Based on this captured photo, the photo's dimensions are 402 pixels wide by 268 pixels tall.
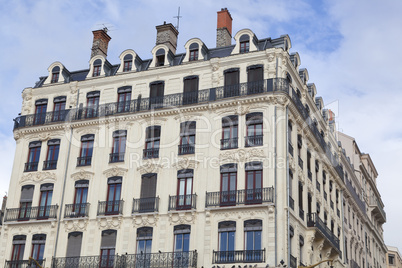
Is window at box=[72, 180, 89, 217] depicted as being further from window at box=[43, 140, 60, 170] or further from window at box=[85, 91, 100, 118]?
window at box=[85, 91, 100, 118]

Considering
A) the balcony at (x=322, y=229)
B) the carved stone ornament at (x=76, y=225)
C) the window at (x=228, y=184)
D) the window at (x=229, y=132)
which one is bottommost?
the carved stone ornament at (x=76, y=225)

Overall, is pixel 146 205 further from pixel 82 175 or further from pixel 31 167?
pixel 31 167

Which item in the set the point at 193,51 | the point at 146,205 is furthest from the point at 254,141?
the point at 193,51

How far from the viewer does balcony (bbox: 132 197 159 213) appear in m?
38.1

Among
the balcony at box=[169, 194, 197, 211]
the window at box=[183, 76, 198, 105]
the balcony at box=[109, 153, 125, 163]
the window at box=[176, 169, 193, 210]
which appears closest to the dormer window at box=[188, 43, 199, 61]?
the window at box=[183, 76, 198, 105]

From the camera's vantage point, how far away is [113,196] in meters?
39.9

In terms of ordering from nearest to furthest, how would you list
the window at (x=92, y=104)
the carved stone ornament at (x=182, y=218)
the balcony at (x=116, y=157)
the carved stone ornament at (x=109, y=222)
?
the carved stone ornament at (x=182, y=218) → the carved stone ornament at (x=109, y=222) → the balcony at (x=116, y=157) → the window at (x=92, y=104)

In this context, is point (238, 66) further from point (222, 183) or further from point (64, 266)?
point (64, 266)

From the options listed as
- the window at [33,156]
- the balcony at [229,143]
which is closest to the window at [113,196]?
the window at [33,156]

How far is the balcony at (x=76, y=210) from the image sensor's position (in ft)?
131

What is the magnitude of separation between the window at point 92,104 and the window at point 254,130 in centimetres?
1189

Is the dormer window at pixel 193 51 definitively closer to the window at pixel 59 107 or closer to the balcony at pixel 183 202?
the window at pixel 59 107

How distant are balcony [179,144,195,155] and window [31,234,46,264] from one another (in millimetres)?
11156

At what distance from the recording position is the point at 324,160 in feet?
153
